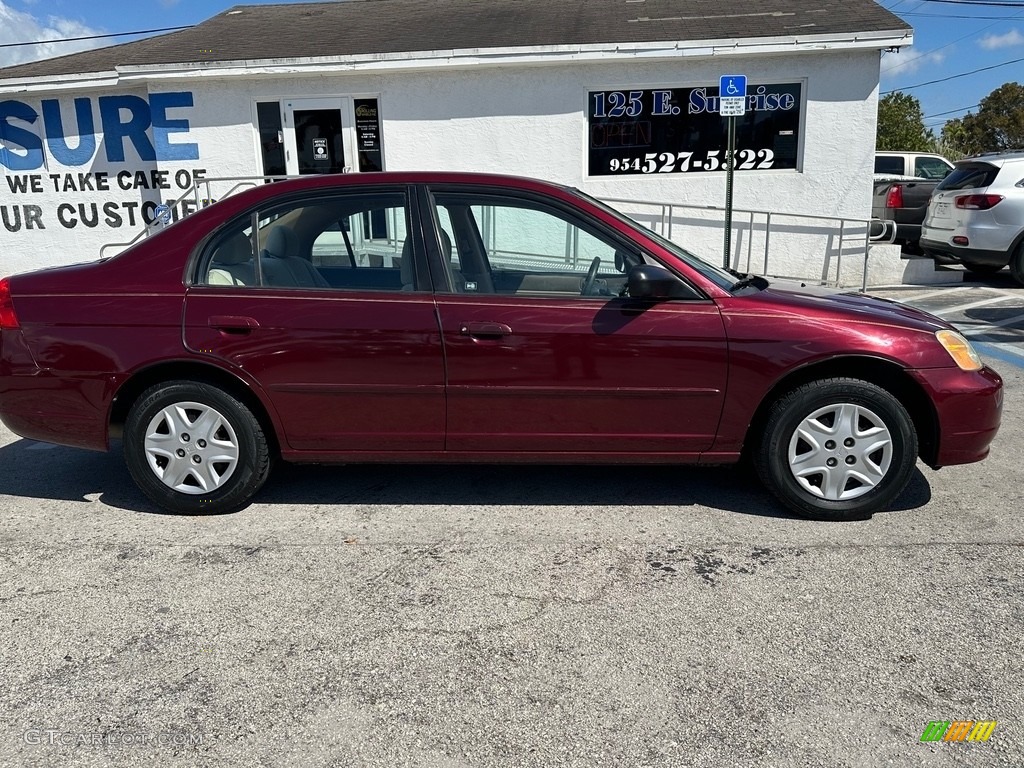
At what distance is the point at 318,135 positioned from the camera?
11.2 meters

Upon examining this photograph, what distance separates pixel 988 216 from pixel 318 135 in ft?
29.7

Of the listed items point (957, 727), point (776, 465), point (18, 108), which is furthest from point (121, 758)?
point (18, 108)

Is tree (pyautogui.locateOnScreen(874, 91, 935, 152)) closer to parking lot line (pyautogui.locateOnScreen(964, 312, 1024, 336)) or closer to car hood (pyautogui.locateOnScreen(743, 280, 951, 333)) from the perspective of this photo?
parking lot line (pyautogui.locateOnScreen(964, 312, 1024, 336))

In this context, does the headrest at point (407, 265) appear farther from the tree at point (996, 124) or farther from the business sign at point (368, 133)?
the tree at point (996, 124)

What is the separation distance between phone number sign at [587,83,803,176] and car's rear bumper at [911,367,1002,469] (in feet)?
25.7

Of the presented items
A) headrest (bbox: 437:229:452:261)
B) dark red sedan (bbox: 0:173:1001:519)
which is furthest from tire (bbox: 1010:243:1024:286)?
headrest (bbox: 437:229:452:261)

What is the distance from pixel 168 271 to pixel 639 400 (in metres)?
2.30

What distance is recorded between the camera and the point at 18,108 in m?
11.8

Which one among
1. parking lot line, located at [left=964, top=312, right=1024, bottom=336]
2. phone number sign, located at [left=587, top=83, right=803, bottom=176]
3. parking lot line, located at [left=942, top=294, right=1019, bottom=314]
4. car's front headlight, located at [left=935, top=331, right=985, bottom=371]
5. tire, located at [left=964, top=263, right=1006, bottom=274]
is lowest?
parking lot line, located at [left=964, top=312, right=1024, bottom=336]

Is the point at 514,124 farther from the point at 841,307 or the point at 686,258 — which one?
the point at 841,307

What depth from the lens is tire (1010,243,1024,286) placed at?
11.1m

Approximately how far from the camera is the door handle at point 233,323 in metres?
3.87

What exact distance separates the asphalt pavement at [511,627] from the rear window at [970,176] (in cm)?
849

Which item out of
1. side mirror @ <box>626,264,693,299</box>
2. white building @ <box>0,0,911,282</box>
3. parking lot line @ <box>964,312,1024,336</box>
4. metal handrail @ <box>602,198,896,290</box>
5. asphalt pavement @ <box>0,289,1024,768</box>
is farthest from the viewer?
metal handrail @ <box>602,198,896,290</box>
